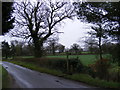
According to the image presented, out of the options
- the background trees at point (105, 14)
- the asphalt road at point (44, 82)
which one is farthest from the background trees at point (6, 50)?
the background trees at point (105, 14)

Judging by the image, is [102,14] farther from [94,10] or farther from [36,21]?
[36,21]

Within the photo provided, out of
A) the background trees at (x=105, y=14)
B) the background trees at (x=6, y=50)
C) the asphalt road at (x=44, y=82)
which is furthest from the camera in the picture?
the background trees at (x=6, y=50)

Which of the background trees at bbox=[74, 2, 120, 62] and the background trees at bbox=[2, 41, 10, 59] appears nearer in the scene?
the background trees at bbox=[74, 2, 120, 62]

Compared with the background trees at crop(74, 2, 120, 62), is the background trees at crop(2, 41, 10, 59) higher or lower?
lower

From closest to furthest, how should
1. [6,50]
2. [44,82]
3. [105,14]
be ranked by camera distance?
[44,82] → [105,14] → [6,50]

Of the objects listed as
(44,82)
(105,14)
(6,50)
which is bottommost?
(44,82)

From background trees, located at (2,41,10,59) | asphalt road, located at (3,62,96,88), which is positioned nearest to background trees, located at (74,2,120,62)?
asphalt road, located at (3,62,96,88)

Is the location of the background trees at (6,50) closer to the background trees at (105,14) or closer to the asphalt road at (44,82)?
the asphalt road at (44,82)

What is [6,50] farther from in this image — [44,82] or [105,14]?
[105,14]

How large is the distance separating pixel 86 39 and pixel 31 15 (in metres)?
11.2

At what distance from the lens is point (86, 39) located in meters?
19.0

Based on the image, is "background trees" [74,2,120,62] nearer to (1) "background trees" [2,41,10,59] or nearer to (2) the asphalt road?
(2) the asphalt road

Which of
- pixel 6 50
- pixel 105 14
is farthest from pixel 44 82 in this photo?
pixel 6 50

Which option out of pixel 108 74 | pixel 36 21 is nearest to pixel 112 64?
pixel 108 74
